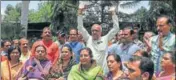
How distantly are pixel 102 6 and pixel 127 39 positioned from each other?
1831 centimetres

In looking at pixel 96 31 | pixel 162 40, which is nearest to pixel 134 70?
pixel 162 40

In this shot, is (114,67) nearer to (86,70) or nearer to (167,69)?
(86,70)

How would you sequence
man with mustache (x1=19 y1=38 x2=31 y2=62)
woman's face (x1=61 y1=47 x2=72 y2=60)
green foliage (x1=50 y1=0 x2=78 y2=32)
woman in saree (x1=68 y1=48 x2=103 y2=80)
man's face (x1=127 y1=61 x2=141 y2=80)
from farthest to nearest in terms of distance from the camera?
1. green foliage (x1=50 y1=0 x2=78 y2=32)
2. man with mustache (x1=19 y1=38 x2=31 y2=62)
3. woman's face (x1=61 y1=47 x2=72 y2=60)
4. woman in saree (x1=68 y1=48 x2=103 y2=80)
5. man's face (x1=127 y1=61 x2=141 y2=80)

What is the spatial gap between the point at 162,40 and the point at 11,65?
2.48 metres

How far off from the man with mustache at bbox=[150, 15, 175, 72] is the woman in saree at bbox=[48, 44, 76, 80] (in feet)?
3.95

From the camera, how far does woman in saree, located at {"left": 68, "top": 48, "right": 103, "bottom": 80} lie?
680 cm

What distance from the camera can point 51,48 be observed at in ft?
27.5

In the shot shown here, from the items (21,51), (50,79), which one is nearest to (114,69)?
(50,79)

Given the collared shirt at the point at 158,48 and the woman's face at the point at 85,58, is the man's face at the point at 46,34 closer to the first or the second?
the woman's face at the point at 85,58

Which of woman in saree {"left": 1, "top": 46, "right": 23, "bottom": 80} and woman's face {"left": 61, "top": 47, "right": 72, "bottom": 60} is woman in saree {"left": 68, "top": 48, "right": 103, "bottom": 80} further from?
woman in saree {"left": 1, "top": 46, "right": 23, "bottom": 80}

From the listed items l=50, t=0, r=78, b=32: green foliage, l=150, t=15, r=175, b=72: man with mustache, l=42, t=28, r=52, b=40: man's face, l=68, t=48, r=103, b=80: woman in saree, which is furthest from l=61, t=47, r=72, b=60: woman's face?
l=50, t=0, r=78, b=32: green foliage

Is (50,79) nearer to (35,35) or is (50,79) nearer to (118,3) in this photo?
(118,3)

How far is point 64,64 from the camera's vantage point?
7.39 metres

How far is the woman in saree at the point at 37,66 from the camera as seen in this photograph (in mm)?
7039
